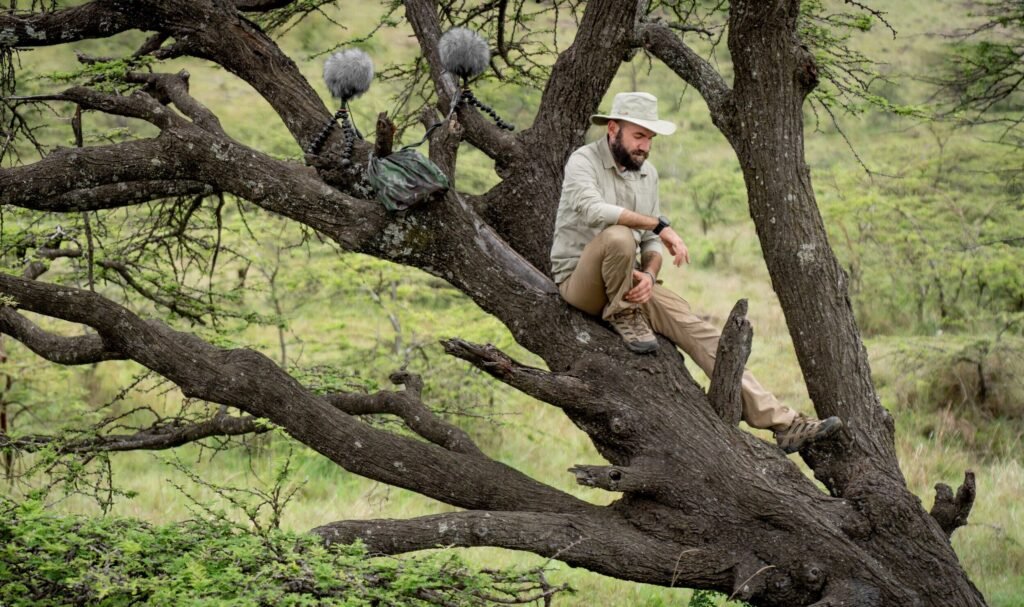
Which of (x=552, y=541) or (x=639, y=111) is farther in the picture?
(x=639, y=111)

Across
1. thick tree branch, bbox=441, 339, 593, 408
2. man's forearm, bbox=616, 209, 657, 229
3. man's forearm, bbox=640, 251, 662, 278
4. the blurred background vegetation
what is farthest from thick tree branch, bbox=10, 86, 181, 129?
man's forearm, bbox=640, 251, 662, 278

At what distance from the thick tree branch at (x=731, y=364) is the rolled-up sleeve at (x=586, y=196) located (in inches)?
27.9

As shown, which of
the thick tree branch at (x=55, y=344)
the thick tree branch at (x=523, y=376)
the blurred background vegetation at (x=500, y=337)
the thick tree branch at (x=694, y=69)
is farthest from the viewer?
the blurred background vegetation at (x=500, y=337)

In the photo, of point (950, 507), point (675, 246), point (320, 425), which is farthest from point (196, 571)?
point (950, 507)

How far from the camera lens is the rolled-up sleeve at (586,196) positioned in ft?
15.0

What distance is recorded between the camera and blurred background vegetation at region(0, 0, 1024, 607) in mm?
7211

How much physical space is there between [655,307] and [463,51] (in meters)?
1.80

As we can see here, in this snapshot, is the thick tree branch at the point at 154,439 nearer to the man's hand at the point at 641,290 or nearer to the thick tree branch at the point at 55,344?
the thick tree branch at the point at 55,344

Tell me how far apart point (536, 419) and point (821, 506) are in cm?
633

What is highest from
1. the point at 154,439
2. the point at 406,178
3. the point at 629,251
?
the point at 406,178

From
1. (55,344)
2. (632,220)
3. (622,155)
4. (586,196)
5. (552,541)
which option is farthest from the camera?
(55,344)

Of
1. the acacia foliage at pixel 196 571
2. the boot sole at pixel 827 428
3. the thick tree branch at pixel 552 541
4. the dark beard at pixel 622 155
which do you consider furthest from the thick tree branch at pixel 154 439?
the boot sole at pixel 827 428

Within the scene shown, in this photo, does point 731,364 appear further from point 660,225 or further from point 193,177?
point 193,177

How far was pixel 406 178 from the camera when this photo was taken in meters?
4.68
